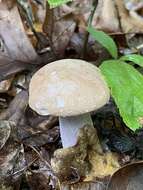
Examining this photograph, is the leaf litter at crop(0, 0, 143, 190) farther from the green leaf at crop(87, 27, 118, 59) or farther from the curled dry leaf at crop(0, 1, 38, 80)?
the green leaf at crop(87, 27, 118, 59)

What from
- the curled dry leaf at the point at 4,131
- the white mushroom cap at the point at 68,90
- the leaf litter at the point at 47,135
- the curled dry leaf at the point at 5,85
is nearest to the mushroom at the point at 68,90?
the white mushroom cap at the point at 68,90

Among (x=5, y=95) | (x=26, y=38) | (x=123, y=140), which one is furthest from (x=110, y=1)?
(x=123, y=140)

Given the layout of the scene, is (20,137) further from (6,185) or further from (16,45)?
(16,45)

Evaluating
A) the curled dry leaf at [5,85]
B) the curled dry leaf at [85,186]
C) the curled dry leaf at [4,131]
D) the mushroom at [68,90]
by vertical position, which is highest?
the mushroom at [68,90]

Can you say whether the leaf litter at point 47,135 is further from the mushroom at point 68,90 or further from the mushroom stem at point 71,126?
the mushroom at point 68,90

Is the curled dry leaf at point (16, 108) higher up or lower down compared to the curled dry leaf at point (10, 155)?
lower down

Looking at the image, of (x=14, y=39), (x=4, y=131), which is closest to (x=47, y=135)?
(x=4, y=131)

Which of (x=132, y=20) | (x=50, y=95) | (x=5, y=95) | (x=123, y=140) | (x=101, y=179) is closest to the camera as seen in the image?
(x=50, y=95)
